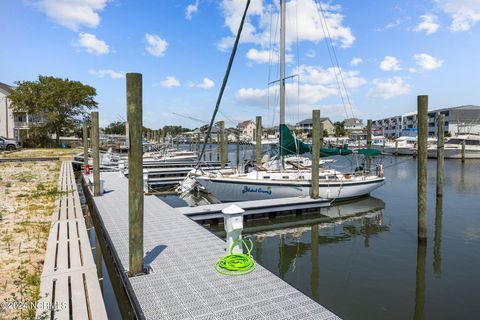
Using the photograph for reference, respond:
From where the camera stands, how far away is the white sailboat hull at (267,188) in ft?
56.5

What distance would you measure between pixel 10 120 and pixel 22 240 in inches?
2241

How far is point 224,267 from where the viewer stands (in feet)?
22.4

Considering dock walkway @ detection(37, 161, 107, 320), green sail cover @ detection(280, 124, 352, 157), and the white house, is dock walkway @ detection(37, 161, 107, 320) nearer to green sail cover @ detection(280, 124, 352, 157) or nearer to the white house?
green sail cover @ detection(280, 124, 352, 157)

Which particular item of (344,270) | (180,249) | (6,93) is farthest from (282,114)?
(6,93)

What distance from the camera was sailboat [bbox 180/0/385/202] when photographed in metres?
17.4

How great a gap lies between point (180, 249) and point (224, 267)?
1683 millimetres

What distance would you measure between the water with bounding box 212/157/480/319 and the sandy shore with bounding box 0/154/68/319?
6014mm

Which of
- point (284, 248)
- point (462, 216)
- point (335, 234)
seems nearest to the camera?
point (284, 248)

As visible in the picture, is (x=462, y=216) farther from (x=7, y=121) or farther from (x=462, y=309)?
(x=7, y=121)

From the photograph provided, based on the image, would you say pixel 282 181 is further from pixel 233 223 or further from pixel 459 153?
pixel 459 153

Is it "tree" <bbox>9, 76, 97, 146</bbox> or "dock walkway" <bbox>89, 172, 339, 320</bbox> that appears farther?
"tree" <bbox>9, 76, 97, 146</bbox>

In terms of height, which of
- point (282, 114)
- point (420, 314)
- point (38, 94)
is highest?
point (38, 94)

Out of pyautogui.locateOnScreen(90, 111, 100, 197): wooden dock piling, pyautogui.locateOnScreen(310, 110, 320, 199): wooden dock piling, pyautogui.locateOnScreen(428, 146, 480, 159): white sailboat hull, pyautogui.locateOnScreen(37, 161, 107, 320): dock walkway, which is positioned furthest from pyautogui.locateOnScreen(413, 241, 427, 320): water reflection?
pyautogui.locateOnScreen(428, 146, 480, 159): white sailboat hull

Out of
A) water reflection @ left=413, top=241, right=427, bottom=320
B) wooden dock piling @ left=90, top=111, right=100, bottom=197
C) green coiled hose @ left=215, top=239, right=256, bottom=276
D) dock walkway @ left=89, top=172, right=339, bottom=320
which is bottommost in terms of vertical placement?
water reflection @ left=413, top=241, right=427, bottom=320
